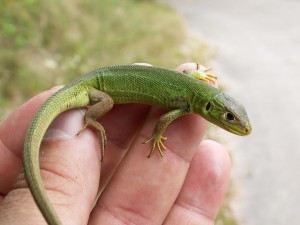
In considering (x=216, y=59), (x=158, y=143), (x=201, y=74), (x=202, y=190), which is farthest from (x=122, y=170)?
(x=216, y=59)

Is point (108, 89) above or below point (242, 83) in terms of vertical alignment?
below

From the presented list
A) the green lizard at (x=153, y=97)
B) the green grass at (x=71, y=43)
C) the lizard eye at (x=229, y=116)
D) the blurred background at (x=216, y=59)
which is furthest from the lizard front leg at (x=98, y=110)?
the green grass at (x=71, y=43)

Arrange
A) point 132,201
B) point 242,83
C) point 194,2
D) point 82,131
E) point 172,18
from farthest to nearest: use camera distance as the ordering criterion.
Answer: point 194,2
point 172,18
point 242,83
point 132,201
point 82,131

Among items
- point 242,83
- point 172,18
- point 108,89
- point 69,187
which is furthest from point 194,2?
point 69,187

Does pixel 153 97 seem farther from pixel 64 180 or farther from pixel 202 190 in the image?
pixel 64 180

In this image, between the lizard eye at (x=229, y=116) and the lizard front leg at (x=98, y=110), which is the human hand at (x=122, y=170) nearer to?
the lizard front leg at (x=98, y=110)

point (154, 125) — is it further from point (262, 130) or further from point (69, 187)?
point (262, 130)
